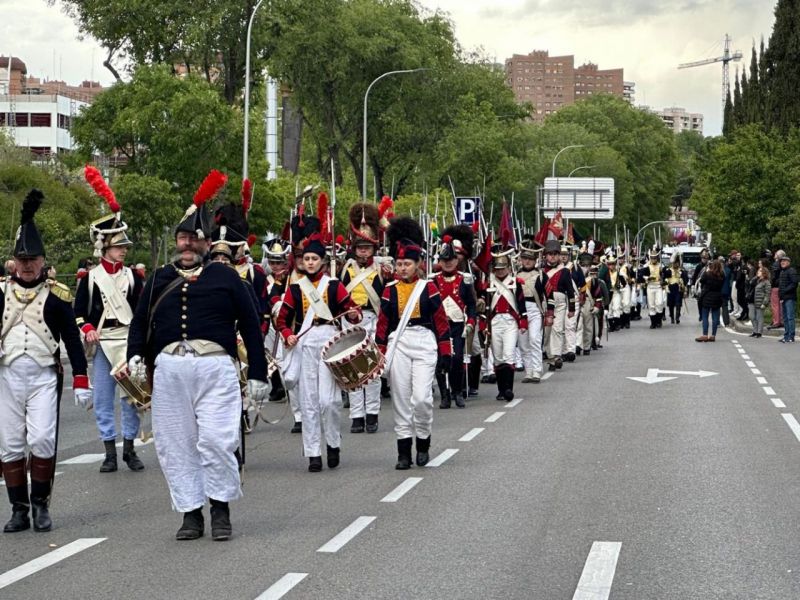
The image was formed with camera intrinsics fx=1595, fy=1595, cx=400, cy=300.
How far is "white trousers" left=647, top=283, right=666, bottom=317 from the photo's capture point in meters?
41.6

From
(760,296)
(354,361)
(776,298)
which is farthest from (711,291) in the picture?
(354,361)

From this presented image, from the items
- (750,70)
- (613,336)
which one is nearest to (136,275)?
(613,336)

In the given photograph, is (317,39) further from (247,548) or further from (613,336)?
(247,548)

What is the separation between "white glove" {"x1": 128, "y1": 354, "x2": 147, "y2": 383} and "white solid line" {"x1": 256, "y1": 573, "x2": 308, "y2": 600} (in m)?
1.90

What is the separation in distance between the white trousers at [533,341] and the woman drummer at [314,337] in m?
8.83

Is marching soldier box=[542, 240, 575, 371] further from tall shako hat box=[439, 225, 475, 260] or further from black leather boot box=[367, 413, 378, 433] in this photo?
black leather boot box=[367, 413, 378, 433]

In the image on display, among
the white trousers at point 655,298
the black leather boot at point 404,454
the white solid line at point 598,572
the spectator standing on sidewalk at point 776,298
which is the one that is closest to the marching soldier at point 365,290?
the black leather boot at point 404,454

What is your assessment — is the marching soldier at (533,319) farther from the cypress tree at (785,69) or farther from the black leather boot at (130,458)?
the cypress tree at (785,69)

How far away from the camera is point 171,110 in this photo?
3919 cm

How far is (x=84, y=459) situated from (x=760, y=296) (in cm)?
2524

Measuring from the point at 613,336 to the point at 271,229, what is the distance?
13.7 meters

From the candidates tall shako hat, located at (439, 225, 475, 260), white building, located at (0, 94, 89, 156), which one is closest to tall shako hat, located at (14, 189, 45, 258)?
tall shako hat, located at (439, 225, 475, 260)

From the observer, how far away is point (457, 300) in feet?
57.8

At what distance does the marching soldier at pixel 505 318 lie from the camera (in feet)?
62.4
